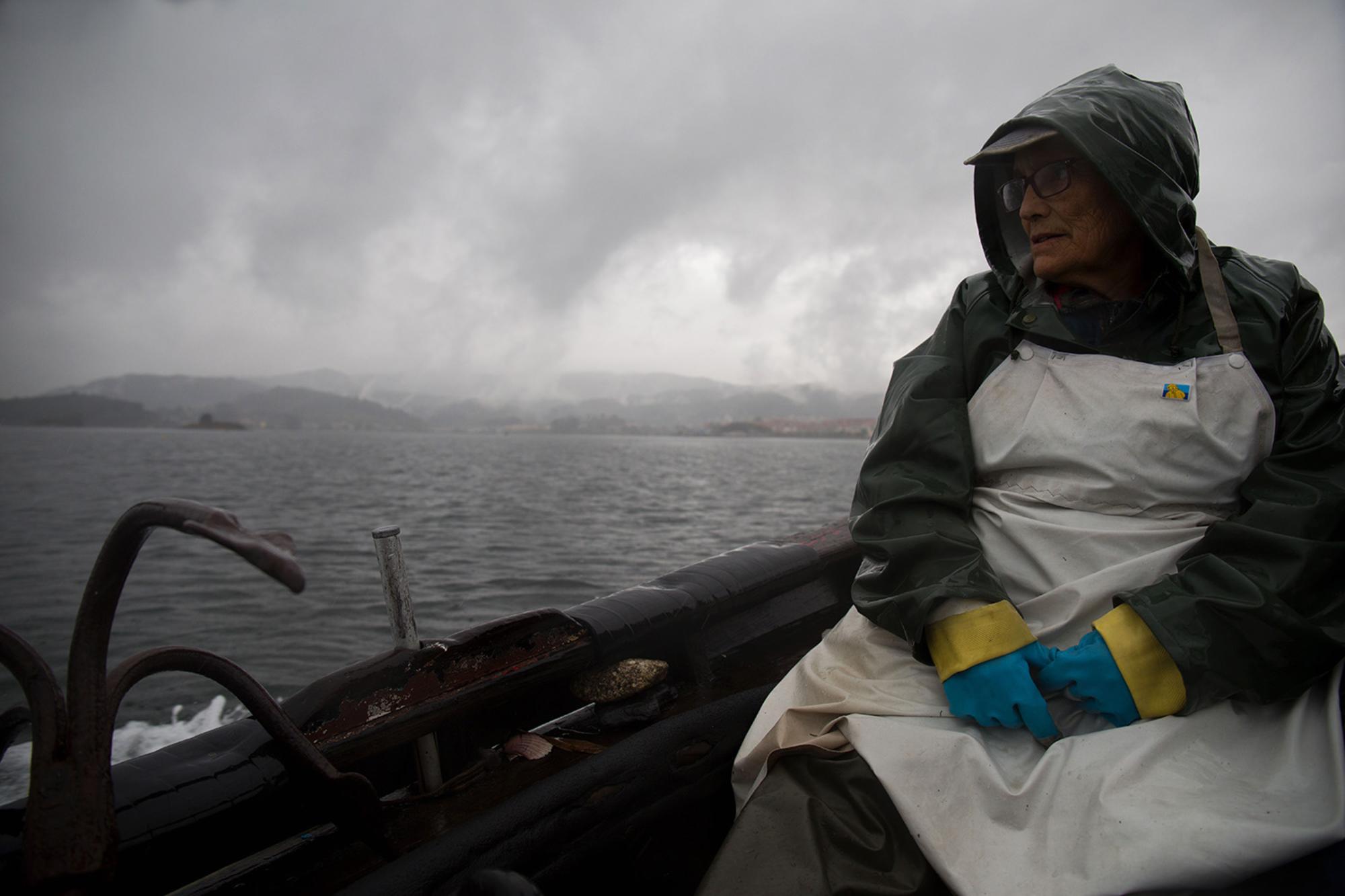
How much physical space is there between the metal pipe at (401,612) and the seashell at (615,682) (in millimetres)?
548

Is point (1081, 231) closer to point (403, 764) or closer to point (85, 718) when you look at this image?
point (85, 718)

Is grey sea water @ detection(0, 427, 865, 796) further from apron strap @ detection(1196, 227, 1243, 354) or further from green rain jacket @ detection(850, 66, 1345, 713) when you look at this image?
apron strap @ detection(1196, 227, 1243, 354)

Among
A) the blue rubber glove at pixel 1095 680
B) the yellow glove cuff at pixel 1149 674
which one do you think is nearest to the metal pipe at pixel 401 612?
the blue rubber glove at pixel 1095 680

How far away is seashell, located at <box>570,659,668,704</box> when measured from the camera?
252 cm

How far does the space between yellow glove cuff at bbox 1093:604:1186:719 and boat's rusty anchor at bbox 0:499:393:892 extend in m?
1.55

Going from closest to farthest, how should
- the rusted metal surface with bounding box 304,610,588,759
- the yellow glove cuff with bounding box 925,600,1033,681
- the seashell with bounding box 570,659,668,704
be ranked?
1. the yellow glove cuff with bounding box 925,600,1033,681
2. the rusted metal surface with bounding box 304,610,588,759
3. the seashell with bounding box 570,659,668,704

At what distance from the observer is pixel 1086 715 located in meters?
1.50

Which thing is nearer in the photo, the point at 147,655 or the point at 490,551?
the point at 147,655

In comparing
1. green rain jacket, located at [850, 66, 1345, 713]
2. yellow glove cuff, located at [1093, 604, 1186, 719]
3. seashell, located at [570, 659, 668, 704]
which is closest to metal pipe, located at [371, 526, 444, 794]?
seashell, located at [570, 659, 668, 704]

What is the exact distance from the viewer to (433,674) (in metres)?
2.12

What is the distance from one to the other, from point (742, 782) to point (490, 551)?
14.6 meters

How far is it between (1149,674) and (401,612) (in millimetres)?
1970

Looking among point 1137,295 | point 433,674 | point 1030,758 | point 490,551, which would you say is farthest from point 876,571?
point 490,551

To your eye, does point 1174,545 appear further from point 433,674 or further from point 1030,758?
point 433,674
